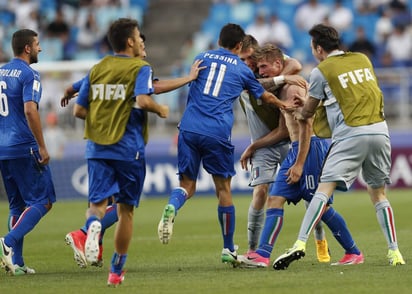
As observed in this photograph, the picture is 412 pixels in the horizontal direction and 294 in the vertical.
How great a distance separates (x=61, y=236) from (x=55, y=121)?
954cm

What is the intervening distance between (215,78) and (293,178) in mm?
1290

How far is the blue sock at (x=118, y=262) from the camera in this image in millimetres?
8852

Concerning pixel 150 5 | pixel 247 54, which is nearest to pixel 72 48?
pixel 150 5

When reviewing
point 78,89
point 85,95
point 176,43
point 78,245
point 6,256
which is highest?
point 85,95

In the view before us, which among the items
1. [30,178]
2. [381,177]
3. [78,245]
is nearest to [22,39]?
[30,178]

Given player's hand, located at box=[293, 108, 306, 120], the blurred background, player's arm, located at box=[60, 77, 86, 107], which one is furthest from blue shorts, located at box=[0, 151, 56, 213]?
the blurred background

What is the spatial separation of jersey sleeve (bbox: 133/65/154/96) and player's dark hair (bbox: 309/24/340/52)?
194 cm

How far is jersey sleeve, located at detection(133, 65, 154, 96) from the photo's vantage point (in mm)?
8820

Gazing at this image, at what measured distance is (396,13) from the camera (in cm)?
2670

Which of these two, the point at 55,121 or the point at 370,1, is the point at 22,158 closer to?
the point at 55,121

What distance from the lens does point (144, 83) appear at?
8.85m

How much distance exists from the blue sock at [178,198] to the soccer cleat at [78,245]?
947 mm

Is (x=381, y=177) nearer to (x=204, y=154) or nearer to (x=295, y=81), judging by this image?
(x=295, y=81)

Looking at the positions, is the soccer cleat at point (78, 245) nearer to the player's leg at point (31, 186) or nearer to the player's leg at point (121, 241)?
the player's leg at point (121, 241)
